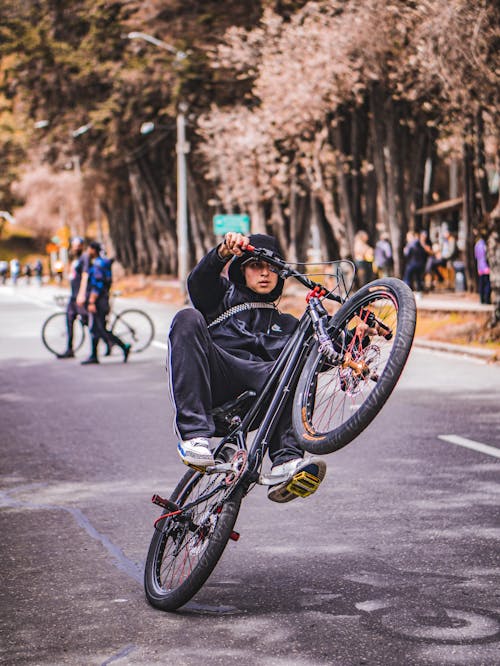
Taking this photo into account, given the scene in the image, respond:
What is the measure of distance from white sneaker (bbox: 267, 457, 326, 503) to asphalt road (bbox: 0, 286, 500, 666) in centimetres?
49

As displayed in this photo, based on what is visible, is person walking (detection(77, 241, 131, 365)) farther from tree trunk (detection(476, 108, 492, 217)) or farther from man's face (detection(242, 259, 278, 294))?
man's face (detection(242, 259, 278, 294))

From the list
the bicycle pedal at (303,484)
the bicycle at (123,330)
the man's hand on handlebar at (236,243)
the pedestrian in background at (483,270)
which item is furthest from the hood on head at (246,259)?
the pedestrian in background at (483,270)

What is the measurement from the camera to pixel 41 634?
15.4 ft

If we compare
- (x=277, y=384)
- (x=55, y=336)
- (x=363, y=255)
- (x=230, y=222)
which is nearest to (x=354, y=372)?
(x=277, y=384)

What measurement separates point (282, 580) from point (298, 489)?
76 centimetres

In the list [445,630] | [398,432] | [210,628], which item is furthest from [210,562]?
[398,432]

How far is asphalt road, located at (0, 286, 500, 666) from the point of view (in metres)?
4.52

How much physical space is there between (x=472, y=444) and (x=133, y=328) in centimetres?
949

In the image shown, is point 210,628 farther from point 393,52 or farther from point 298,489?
point 393,52

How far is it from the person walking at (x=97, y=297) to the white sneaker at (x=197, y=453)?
12.1m

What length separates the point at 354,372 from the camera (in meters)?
4.75

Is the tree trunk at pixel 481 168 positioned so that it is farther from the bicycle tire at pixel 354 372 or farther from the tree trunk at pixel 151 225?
the tree trunk at pixel 151 225

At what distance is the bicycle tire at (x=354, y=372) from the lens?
4.41 meters

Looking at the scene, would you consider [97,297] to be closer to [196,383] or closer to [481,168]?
[196,383]
